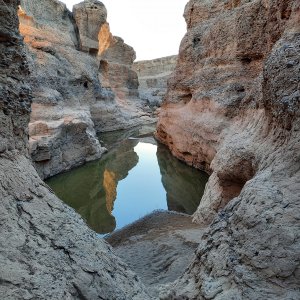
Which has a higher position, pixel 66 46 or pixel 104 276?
pixel 66 46

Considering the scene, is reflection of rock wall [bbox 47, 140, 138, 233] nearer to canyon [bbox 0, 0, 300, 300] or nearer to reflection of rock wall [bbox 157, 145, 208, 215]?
canyon [bbox 0, 0, 300, 300]

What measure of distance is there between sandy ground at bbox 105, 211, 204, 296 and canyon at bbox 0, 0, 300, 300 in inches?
1.1

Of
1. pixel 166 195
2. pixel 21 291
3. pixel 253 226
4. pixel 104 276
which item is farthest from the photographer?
pixel 166 195

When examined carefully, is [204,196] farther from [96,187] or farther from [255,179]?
[96,187]

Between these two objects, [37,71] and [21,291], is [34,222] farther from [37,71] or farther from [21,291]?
[37,71]

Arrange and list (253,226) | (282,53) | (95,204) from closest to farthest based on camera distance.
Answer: (253,226)
(282,53)
(95,204)

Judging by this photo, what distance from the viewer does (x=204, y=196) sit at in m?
6.71

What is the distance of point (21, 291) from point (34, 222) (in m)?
0.80

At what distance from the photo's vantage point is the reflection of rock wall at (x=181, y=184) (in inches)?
348

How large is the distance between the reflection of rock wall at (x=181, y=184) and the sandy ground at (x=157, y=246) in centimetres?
171

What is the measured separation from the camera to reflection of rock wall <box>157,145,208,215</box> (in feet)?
29.0

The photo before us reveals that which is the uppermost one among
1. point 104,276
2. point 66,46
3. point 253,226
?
point 66,46

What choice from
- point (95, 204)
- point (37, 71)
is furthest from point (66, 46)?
point (95, 204)

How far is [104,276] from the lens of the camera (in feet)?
9.23
